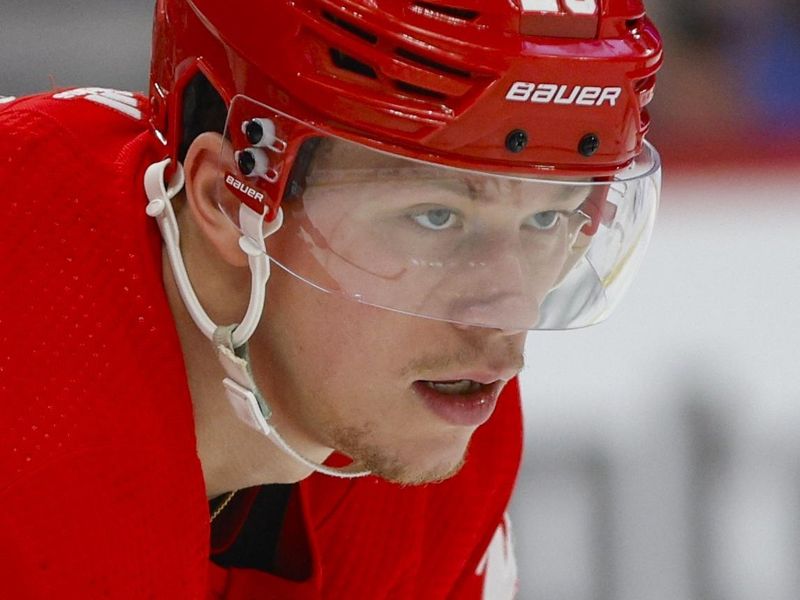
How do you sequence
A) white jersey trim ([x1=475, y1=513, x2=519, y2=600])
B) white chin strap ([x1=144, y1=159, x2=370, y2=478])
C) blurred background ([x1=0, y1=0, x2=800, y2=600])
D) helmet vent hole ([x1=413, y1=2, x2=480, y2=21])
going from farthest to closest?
blurred background ([x1=0, y1=0, x2=800, y2=600]) → white jersey trim ([x1=475, y1=513, x2=519, y2=600]) → white chin strap ([x1=144, y1=159, x2=370, y2=478]) → helmet vent hole ([x1=413, y1=2, x2=480, y2=21])

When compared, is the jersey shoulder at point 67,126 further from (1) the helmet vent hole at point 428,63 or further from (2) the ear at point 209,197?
(1) the helmet vent hole at point 428,63

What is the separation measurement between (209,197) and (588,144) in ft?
1.08

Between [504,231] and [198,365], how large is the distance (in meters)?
0.32

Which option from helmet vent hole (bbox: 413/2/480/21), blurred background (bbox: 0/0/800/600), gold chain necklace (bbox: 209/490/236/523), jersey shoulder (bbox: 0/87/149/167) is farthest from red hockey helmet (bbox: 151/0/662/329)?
blurred background (bbox: 0/0/800/600)

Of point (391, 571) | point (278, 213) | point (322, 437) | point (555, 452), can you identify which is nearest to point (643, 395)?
point (555, 452)

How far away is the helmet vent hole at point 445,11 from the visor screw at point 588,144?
14 cm

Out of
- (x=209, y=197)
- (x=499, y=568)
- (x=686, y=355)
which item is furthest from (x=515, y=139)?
(x=686, y=355)

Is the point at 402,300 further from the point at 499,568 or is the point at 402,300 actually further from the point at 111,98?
the point at 499,568

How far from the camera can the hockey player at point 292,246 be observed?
1.18 m

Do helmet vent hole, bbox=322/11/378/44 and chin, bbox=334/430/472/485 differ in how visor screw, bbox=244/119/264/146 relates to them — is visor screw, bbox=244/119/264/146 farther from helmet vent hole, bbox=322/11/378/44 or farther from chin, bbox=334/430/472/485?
chin, bbox=334/430/472/485

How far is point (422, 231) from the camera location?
4.10ft

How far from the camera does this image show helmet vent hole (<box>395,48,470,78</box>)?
3.85 feet

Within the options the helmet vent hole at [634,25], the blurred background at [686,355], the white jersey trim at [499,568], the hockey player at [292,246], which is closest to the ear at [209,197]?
the hockey player at [292,246]

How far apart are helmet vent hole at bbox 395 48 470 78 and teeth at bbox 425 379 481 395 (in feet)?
0.96
